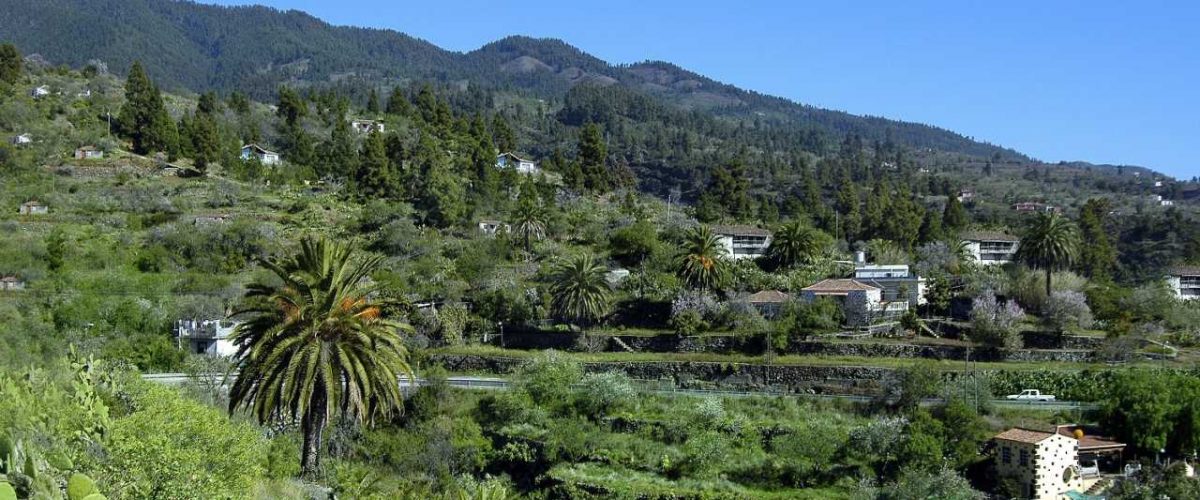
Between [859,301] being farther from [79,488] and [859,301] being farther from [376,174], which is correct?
[79,488]

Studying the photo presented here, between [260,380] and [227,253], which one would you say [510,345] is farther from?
[260,380]

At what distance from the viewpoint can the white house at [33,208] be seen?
65812 mm

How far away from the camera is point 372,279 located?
57.2 m

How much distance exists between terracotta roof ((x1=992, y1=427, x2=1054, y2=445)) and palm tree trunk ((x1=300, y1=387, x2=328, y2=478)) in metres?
24.2

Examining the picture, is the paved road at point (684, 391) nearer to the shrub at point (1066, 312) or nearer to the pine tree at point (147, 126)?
the shrub at point (1066, 312)

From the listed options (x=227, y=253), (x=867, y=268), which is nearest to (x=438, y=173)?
(x=227, y=253)

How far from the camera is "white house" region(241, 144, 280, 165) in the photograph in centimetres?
8962

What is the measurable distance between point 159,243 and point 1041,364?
48.2m

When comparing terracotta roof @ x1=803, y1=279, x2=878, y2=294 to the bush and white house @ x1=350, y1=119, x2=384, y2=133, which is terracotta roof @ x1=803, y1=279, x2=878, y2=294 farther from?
white house @ x1=350, y1=119, x2=384, y2=133

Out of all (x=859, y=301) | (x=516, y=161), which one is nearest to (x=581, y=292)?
(x=859, y=301)

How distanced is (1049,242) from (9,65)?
270ft

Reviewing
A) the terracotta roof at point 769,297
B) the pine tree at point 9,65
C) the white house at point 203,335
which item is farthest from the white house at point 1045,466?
the pine tree at point 9,65

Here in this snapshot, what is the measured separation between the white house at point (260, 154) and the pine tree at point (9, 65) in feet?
64.8

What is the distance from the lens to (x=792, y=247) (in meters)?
65.4
